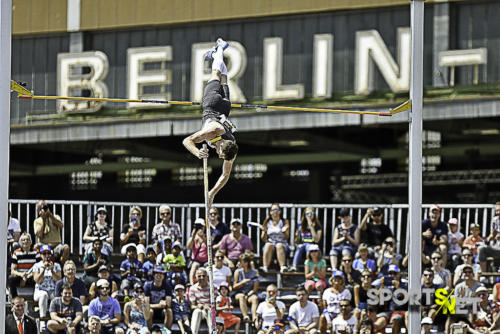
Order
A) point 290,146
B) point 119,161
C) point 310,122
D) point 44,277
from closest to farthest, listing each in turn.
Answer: point 44,277
point 310,122
point 290,146
point 119,161

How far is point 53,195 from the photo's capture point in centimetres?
2823

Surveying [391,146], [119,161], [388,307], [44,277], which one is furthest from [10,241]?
[119,161]

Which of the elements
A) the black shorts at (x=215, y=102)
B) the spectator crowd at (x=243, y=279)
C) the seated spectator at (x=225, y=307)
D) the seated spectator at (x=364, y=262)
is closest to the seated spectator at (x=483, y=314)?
the spectator crowd at (x=243, y=279)

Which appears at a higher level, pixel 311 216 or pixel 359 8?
pixel 359 8

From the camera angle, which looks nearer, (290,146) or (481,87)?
(481,87)

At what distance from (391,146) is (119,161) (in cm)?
726

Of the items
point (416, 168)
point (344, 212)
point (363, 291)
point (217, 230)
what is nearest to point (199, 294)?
point (217, 230)

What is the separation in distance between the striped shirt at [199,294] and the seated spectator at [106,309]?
95 cm

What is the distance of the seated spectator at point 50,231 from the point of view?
47.6 feet

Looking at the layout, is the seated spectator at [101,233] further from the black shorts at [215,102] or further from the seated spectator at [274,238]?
the black shorts at [215,102]

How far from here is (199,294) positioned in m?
13.9

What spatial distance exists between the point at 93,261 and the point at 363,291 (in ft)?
11.9

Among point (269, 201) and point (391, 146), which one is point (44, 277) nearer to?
point (391, 146)

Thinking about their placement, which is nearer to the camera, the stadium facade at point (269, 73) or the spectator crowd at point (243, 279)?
the spectator crowd at point (243, 279)
